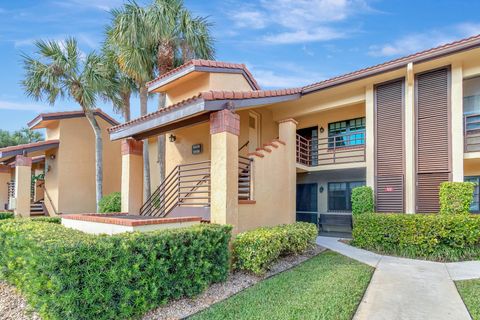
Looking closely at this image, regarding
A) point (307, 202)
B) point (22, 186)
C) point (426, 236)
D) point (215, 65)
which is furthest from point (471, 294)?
point (22, 186)

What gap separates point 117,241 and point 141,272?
681 mm

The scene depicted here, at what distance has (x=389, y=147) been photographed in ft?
39.4

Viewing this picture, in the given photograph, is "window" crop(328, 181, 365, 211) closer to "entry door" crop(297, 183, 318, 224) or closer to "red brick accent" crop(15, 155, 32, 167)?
"entry door" crop(297, 183, 318, 224)

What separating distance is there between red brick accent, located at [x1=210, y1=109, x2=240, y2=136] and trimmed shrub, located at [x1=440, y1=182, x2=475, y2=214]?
7.45m

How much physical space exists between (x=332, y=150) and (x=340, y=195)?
89.8 inches

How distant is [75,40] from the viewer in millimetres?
16281

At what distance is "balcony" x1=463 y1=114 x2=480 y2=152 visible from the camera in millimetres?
11109

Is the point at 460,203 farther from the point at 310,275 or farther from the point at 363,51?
the point at 363,51

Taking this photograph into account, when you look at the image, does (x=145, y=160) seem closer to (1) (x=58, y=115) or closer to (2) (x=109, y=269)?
(1) (x=58, y=115)

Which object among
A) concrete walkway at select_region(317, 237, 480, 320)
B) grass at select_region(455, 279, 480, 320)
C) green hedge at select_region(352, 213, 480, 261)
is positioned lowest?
concrete walkway at select_region(317, 237, 480, 320)

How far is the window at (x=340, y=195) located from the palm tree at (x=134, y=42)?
30.5 ft


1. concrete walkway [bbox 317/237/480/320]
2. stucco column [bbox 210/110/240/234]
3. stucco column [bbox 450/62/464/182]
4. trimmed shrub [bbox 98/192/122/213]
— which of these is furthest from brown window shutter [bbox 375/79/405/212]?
trimmed shrub [bbox 98/192/122/213]

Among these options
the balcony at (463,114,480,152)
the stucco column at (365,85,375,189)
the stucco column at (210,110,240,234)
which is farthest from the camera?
the stucco column at (365,85,375,189)

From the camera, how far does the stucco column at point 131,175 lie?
37.1ft
